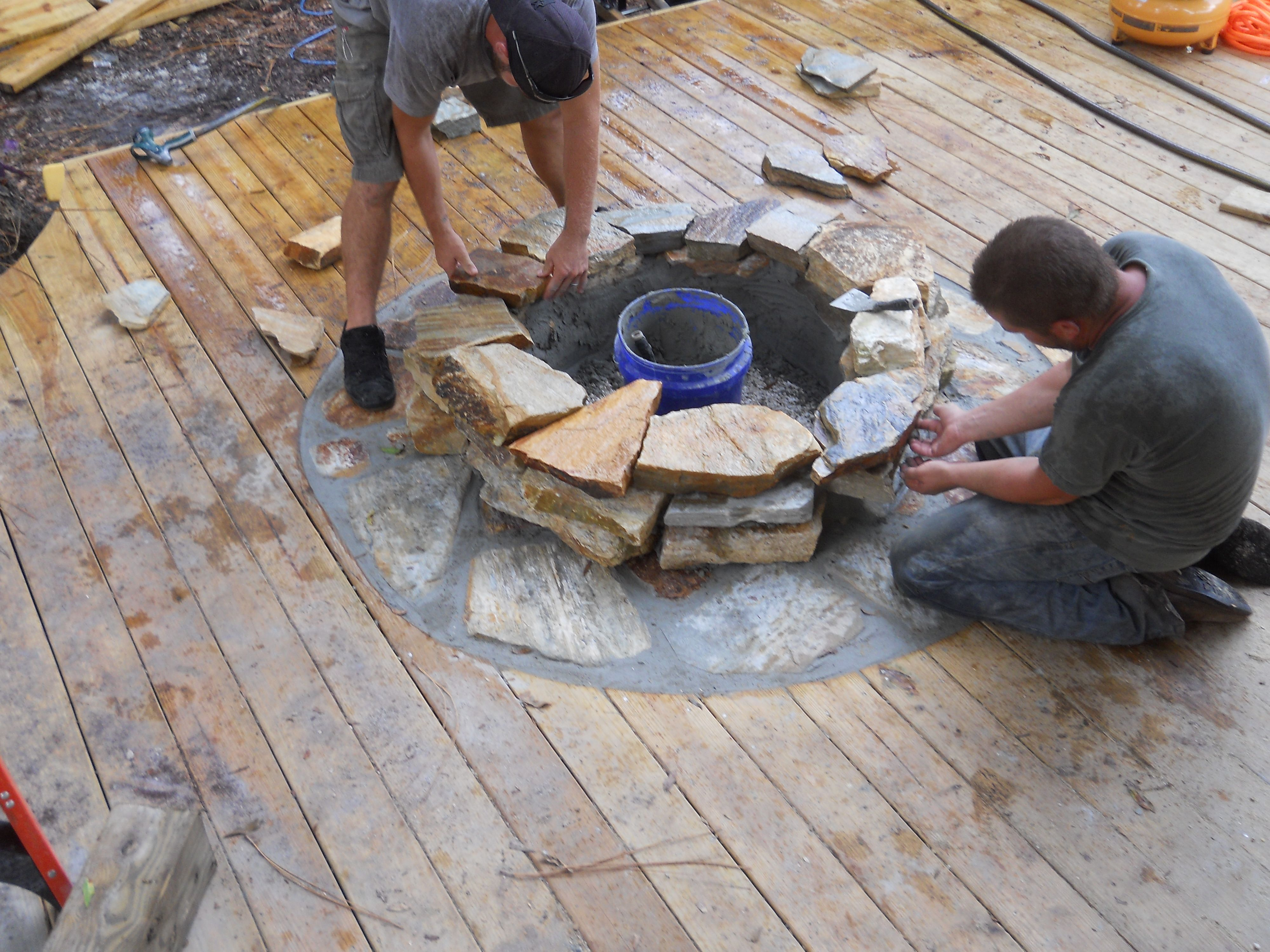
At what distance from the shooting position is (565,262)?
9.50ft

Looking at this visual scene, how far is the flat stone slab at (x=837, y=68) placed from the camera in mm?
4242

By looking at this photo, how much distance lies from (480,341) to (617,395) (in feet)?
1.56

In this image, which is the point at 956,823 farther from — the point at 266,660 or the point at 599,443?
the point at 266,660

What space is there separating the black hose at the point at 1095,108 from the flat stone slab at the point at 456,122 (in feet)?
8.45

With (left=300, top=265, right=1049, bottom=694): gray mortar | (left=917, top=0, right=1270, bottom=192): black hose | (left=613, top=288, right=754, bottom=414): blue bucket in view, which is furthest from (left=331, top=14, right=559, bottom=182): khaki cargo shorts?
(left=917, top=0, right=1270, bottom=192): black hose

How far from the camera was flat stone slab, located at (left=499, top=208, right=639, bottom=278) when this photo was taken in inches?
120

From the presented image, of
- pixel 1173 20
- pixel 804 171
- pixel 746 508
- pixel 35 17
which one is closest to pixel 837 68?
pixel 804 171

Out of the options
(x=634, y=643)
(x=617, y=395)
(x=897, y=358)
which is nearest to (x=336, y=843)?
(x=634, y=643)

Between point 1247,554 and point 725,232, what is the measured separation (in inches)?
71.7

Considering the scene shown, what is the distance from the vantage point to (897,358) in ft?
8.53

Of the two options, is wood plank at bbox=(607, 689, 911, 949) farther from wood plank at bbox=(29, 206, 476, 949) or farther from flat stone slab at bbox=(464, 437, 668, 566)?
wood plank at bbox=(29, 206, 476, 949)

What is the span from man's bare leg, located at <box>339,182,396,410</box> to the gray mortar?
11 cm

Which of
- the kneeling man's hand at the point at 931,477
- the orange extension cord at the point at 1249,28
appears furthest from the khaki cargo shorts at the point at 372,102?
the orange extension cord at the point at 1249,28

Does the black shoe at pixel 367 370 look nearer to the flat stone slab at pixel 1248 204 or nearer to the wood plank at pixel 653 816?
the wood plank at pixel 653 816
